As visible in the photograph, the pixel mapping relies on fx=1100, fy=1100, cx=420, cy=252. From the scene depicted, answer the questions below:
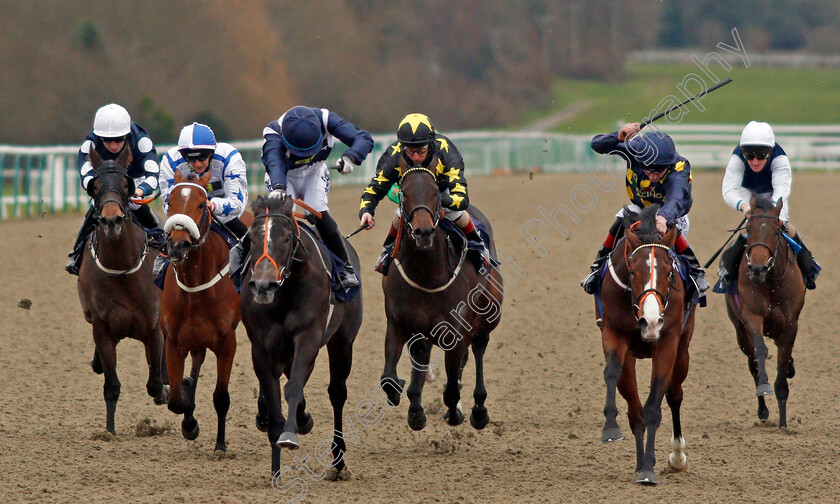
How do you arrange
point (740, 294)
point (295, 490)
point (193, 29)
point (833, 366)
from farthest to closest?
point (193, 29) < point (833, 366) < point (740, 294) < point (295, 490)

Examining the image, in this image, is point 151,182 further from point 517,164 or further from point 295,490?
point 517,164

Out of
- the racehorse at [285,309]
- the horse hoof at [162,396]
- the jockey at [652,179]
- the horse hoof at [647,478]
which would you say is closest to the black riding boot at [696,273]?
the jockey at [652,179]

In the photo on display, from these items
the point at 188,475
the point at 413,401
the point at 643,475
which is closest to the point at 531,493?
the point at 643,475

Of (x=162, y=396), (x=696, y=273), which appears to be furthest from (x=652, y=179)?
(x=162, y=396)

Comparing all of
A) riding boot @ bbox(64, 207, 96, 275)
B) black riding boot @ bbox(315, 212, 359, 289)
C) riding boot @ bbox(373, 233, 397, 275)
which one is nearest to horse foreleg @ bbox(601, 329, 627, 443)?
riding boot @ bbox(373, 233, 397, 275)

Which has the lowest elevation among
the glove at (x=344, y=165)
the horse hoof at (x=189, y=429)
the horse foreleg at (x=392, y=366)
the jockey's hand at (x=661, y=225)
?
the horse hoof at (x=189, y=429)

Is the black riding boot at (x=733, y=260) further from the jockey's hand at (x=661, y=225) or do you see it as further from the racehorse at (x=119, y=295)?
the racehorse at (x=119, y=295)

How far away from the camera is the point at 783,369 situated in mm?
7941

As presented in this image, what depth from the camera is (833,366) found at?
9.59 m

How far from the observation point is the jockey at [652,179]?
6641 mm

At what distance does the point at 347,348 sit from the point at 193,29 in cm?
2405

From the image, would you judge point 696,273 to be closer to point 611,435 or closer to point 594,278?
point 594,278

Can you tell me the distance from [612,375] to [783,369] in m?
2.32

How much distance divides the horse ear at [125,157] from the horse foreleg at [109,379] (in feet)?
3.67
